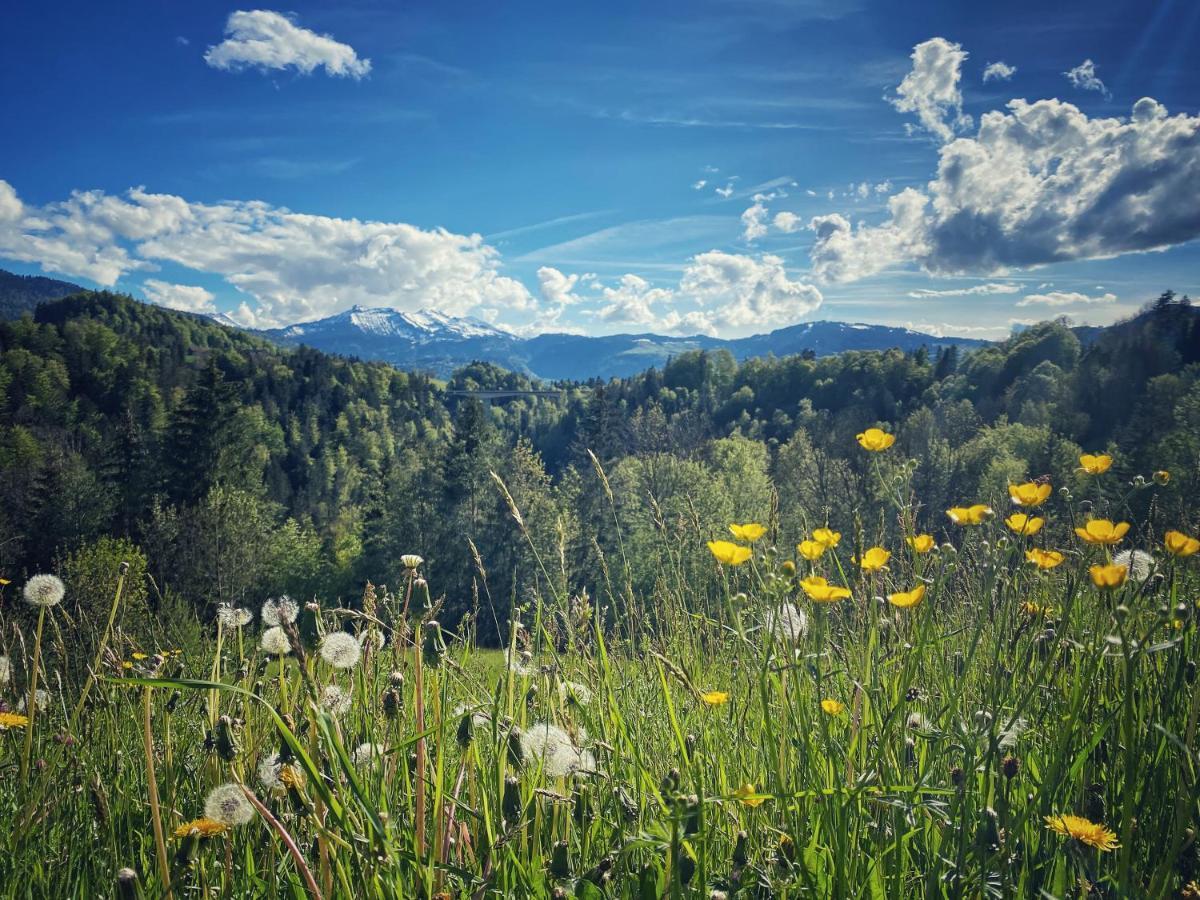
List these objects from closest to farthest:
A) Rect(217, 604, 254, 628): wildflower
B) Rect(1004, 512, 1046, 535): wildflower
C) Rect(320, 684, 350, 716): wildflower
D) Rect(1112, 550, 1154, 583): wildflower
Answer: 1. Rect(320, 684, 350, 716): wildflower
2. Rect(1004, 512, 1046, 535): wildflower
3. Rect(1112, 550, 1154, 583): wildflower
4. Rect(217, 604, 254, 628): wildflower

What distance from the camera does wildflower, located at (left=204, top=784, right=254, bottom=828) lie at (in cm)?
128

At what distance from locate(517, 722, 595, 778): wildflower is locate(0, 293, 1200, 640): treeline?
1.82 feet

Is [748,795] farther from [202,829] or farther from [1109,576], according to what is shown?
[202,829]

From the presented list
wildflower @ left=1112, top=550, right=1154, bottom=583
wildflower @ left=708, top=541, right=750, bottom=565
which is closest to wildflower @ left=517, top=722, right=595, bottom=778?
wildflower @ left=708, top=541, right=750, bottom=565

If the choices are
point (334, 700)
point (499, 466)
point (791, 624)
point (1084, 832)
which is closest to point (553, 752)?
point (334, 700)

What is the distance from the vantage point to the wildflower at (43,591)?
1678 mm

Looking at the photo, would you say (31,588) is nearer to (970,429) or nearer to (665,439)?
(665,439)

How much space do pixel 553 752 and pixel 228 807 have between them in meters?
0.68

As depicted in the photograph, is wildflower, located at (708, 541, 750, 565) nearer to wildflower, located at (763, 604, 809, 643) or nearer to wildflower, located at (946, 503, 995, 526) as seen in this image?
wildflower, located at (763, 604, 809, 643)

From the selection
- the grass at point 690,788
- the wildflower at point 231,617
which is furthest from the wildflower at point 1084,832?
the wildflower at point 231,617

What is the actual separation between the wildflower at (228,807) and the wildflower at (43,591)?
0.74 metres

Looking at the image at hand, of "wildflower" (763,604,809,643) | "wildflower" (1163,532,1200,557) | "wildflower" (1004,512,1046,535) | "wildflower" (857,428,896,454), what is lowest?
"wildflower" (763,604,809,643)

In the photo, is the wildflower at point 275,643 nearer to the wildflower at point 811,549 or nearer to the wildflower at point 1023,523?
the wildflower at point 811,549

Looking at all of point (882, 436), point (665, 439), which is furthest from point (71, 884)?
point (665, 439)
